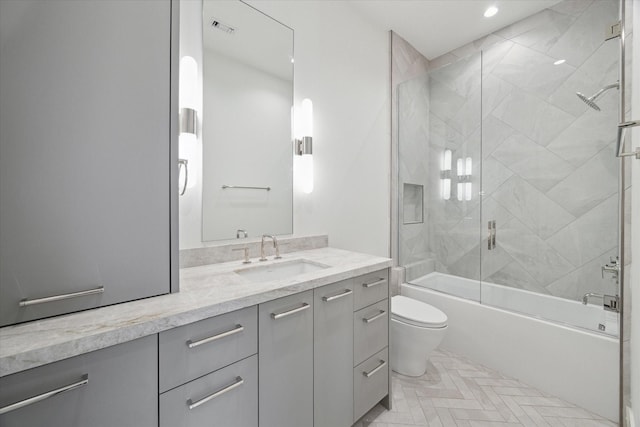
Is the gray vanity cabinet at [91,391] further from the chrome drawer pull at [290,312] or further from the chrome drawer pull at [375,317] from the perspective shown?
the chrome drawer pull at [375,317]

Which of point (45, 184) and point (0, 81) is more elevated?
point (0, 81)

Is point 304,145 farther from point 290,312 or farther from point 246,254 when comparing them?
point 290,312

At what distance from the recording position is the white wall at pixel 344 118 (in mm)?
1899

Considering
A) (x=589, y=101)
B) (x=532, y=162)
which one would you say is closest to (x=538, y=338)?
(x=532, y=162)

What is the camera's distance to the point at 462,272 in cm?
260

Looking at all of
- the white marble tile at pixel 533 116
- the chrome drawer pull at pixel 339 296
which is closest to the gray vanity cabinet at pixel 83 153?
the chrome drawer pull at pixel 339 296

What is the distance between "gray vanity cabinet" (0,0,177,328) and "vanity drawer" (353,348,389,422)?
1079 millimetres

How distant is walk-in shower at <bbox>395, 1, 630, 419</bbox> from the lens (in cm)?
184

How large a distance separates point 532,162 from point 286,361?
8.96 ft

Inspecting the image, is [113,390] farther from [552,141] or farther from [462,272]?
[552,141]

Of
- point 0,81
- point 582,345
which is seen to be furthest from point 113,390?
point 582,345

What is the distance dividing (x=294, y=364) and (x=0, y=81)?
1282mm

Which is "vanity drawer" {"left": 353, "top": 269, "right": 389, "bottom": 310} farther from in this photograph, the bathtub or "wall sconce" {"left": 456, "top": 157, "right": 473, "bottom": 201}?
"wall sconce" {"left": 456, "top": 157, "right": 473, "bottom": 201}

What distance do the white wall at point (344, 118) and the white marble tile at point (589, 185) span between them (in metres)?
1.50
